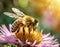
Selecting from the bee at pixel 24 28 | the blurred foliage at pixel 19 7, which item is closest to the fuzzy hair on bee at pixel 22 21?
the bee at pixel 24 28

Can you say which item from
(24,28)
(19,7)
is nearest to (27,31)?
(24,28)

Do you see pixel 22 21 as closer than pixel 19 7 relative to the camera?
Yes

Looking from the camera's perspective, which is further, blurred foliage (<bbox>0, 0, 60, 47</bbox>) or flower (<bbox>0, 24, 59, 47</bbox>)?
blurred foliage (<bbox>0, 0, 60, 47</bbox>)

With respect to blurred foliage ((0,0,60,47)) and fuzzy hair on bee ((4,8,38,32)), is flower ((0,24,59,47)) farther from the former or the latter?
blurred foliage ((0,0,60,47))

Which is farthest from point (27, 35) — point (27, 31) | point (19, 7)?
point (19, 7)

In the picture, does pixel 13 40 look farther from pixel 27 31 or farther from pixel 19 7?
pixel 19 7

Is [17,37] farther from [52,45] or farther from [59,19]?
[59,19]

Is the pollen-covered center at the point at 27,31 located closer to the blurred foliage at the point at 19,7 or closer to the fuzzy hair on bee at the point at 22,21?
the fuzzy hair on bee at the point at 22,21

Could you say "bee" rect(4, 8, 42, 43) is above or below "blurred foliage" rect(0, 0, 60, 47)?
below

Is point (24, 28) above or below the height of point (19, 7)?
below

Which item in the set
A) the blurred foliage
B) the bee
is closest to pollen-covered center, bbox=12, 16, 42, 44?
the bee

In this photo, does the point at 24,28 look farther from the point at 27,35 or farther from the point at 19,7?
the point at 19,7
